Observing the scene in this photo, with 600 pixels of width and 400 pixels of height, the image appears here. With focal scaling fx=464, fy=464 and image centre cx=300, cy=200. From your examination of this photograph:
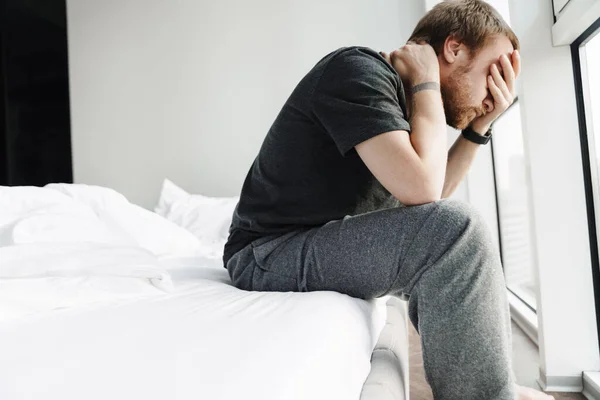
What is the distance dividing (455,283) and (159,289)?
60 centimetres

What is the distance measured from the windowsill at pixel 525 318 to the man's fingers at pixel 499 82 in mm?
1064

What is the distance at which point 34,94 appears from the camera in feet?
10.1

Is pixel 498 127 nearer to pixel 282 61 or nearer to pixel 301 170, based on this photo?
pixel 282 61

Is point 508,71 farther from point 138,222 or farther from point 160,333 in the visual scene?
point 138,222

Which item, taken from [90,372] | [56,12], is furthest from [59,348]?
[56,12]

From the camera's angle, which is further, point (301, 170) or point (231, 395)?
point (301, 170)

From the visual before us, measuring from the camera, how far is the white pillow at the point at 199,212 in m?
2.41

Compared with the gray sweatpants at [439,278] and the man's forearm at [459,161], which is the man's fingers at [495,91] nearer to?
the man's forearm at [459,161]

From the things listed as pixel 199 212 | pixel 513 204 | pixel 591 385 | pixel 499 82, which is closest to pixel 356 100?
pixel 499 82

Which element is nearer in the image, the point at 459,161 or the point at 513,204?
the point at 459,161

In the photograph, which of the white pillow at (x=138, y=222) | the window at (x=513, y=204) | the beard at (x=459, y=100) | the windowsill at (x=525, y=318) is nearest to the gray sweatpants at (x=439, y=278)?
the beard at (x=459, y=100)

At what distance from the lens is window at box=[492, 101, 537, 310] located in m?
2.32

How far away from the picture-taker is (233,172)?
9.41 feet

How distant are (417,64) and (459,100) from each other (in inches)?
6.7
